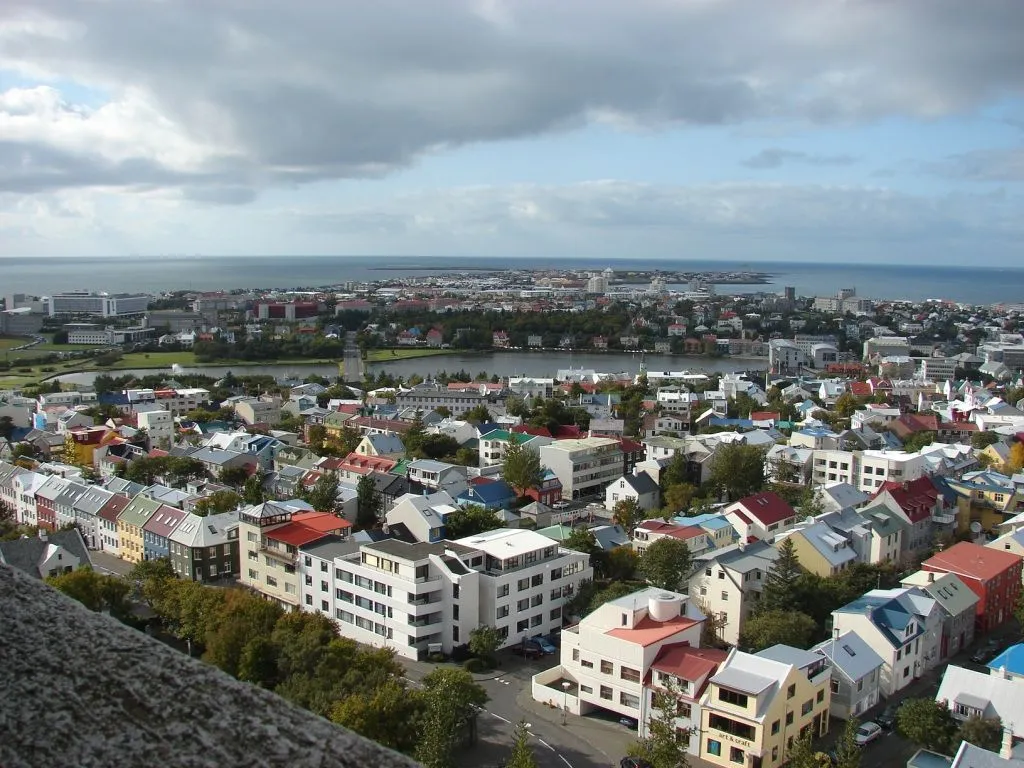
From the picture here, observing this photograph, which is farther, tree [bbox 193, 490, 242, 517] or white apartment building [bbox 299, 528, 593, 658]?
tree [bbox 193, 490, 242, 517]

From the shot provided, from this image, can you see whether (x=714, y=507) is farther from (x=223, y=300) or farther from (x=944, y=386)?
(x=223, y=300)

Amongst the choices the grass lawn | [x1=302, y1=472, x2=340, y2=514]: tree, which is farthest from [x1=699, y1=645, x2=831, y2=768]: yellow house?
the grass lawn

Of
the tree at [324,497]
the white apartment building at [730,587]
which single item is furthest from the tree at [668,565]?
the tree at [324,497]

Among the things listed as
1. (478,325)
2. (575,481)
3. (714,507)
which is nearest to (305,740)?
(714,507)

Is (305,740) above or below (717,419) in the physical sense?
above

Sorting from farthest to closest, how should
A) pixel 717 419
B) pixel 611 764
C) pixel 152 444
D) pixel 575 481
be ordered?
pixel 717 419, pixel 152 444, pixel 575 481, pixel 611 764

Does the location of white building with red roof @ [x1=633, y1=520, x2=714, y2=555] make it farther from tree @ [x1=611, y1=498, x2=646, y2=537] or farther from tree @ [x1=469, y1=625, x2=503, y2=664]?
tree @ [x1=469, y1=625, x2=503, y2=664]
